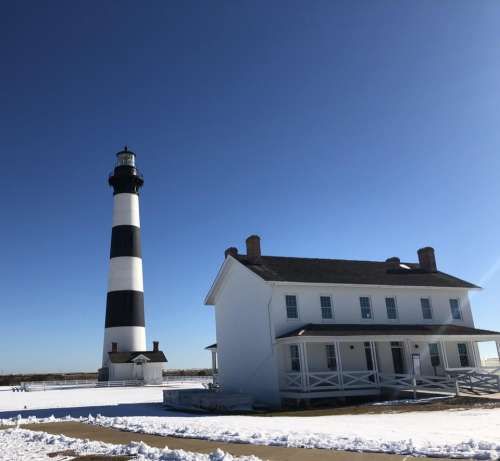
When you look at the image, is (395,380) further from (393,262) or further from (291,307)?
(393,262)

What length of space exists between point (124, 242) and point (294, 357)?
78.1 ft

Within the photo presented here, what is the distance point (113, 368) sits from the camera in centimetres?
4200

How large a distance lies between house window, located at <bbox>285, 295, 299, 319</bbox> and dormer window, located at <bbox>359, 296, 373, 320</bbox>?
3792 mm

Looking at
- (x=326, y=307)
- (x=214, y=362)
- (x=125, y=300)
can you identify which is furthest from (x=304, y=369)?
(x=125, y=300)

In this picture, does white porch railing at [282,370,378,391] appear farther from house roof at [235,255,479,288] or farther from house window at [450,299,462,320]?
house window at [450,299,462,320]

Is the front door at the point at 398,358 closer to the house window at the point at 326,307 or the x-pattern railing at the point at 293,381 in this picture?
the house window at the point at 326,307

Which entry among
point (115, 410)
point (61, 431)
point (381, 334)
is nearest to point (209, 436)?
point (61, 431)

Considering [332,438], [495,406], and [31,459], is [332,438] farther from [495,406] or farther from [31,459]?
[495,406]

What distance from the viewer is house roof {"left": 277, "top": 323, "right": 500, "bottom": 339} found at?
21.6 m

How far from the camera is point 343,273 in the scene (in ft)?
86.8

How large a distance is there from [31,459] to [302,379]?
13.7 metres

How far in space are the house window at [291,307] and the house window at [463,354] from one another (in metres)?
9.68

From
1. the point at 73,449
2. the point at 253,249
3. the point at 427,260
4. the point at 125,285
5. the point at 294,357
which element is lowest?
the point at 73,449

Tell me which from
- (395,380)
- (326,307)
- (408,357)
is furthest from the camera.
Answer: (326,307)
